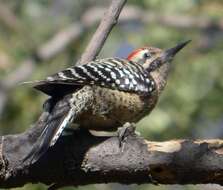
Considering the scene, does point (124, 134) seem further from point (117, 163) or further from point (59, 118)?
point (59, 118)

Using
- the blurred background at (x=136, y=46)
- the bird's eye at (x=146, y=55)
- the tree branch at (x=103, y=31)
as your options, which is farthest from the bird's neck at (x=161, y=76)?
the blurred background at (x=136, y=46)

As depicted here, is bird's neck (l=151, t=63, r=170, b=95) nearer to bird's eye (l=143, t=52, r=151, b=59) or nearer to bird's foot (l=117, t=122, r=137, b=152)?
bird's eye (l=143, t=52, r=151, b=59)

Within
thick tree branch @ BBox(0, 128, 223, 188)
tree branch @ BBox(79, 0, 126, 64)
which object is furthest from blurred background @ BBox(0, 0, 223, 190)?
thick tree branch @ BBox(0, 128, 223, 188)

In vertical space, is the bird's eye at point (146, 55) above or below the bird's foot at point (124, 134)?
above

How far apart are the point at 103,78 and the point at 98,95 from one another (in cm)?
11

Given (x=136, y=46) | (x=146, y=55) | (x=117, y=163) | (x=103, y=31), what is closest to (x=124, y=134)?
(x=117, y=163)

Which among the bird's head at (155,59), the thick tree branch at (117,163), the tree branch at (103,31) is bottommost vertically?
the thick tree branch at (117,163)

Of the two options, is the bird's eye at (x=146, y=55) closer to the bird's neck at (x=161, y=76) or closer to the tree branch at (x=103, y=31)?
the bird's neck at (x=161, y=76)

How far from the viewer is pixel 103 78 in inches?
196

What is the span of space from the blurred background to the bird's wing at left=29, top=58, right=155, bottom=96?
112 inches

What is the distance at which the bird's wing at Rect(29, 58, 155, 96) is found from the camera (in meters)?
4.51

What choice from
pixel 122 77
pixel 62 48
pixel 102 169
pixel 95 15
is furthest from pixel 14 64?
pixel 102 169

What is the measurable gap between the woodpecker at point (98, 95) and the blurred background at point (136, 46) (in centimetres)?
259

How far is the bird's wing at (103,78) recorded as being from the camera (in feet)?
14.8
